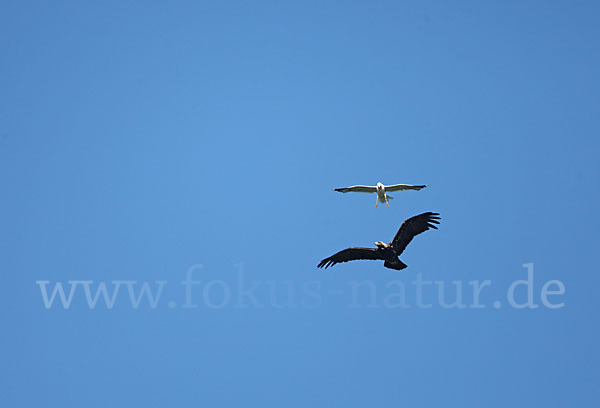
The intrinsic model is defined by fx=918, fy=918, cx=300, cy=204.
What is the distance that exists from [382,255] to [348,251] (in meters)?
2.11

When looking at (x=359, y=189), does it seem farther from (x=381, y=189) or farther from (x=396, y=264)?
(x=396, y=264)

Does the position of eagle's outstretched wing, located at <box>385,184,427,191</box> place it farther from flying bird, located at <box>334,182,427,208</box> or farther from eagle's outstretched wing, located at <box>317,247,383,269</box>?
eagle's outstretched wing, located at <box>317,247,383,269</box>

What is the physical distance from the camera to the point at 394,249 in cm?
5516

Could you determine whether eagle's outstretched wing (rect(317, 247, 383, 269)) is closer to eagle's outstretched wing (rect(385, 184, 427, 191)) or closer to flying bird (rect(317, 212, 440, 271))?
flying bird (rect(317, 212, 440, 271))

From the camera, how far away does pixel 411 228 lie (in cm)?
5456

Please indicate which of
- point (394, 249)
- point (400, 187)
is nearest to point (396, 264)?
point (394, 249)

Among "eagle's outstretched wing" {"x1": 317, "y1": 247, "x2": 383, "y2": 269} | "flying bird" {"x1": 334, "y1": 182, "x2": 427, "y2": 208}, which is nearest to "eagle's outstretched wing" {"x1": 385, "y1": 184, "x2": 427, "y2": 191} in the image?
"flying bird" {"x1": 334, "y1": 182, "x2": 427, "y2": 208}

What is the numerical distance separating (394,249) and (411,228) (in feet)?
5.57

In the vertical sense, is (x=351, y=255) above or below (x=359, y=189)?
below

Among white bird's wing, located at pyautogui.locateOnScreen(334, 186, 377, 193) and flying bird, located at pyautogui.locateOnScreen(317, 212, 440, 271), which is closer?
flying bird, located at pyautogui.locateOnScreen(317, 212, 440, 271)

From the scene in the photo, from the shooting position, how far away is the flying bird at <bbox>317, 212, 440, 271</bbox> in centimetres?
5406

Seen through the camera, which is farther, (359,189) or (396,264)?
(359,189)

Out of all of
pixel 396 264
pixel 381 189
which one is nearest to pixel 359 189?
pixel 381 189

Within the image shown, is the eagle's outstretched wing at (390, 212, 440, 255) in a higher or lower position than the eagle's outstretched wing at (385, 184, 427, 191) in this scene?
lower
